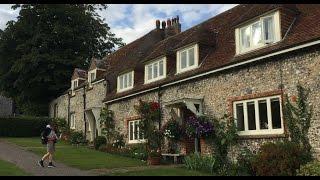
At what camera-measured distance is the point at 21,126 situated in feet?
129

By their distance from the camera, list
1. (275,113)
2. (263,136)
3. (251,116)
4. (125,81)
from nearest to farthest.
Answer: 1. (275,113)
2. (263,136)
3. (251,116)
4. (125,81)

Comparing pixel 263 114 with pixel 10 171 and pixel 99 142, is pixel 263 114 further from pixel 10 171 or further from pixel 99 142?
pixel 99 142

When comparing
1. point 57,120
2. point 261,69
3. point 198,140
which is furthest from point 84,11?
point 261,69

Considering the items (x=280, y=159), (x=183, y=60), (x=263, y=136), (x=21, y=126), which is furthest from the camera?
(x=21, y=126)

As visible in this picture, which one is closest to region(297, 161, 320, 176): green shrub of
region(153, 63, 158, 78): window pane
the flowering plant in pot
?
the flowering plant in pot

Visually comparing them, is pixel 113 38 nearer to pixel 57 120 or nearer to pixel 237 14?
pixel 57 120

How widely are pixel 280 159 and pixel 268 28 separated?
5.55 metres

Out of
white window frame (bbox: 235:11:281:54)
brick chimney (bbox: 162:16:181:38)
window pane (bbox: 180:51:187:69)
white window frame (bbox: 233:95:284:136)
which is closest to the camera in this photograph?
white window frame (bbox: 233:95:284:136)

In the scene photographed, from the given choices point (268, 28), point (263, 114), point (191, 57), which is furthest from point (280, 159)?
point (191, 57)

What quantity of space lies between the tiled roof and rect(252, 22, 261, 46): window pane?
0.39 metres

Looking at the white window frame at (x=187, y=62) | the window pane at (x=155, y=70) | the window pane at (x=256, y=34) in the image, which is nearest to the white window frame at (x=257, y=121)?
the window pane at (x=256, y=34)

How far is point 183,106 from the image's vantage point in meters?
20.0

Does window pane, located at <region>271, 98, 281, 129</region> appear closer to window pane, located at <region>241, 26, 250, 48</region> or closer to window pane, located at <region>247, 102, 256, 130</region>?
window pane, located at <region>247, 102, 256, 130</region>

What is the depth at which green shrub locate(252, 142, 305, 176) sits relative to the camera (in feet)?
42.0
